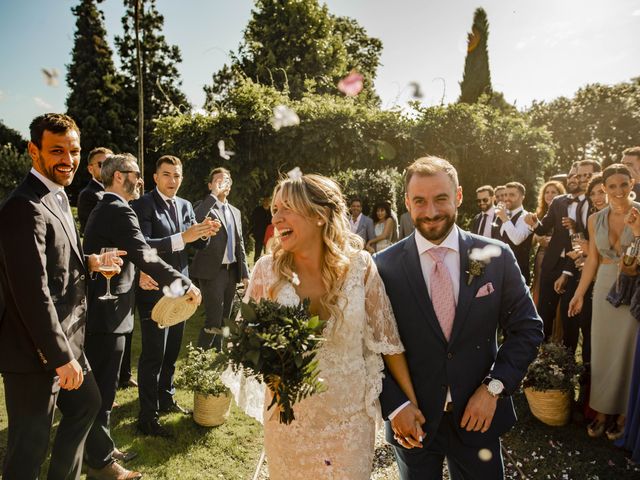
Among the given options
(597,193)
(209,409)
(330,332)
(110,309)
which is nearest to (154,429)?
(209,409)

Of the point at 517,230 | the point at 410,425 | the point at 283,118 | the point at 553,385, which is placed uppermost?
the point at 283,118

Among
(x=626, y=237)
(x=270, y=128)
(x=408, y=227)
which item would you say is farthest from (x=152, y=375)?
(x=408, y=227)

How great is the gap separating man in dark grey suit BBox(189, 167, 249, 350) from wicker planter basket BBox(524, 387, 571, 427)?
3.65m

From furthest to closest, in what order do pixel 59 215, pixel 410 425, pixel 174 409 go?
pixel 174 409, pixel 59 215, pixel 410 425

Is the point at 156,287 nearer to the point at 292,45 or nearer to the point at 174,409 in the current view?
the point at 174,409

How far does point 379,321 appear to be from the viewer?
2273 mm

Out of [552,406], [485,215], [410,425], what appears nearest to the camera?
[410,425]

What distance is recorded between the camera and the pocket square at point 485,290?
2.24 meters

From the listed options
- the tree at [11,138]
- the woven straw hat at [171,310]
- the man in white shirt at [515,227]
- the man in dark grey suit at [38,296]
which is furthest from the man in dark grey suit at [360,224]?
the tree at [11,138]

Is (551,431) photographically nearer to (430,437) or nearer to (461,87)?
(430,437)

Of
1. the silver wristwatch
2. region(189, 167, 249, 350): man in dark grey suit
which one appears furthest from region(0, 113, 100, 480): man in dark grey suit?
region(189, 167, 249, 350): man in dark grey suit

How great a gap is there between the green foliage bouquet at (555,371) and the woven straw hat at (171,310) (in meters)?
3.52

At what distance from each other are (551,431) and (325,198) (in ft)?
12.7

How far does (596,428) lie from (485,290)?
3309mm
